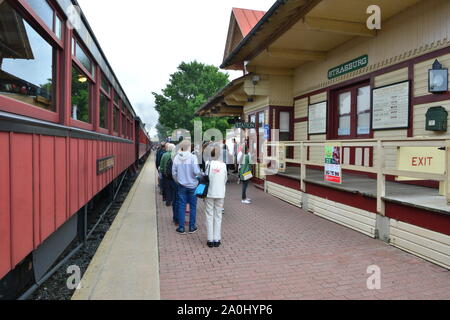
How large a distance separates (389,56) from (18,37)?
6.47 m

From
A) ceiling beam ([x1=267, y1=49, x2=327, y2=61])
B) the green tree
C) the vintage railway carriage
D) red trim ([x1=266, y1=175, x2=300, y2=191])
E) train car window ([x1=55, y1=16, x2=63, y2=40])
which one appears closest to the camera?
the vintage railway carriage

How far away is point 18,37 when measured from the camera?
100 inches

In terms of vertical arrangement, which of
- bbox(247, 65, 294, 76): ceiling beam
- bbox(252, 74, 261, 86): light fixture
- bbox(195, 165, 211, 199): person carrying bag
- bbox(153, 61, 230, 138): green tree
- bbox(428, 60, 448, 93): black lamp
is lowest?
bbox(195, 165, 211, 199): person carrying bag

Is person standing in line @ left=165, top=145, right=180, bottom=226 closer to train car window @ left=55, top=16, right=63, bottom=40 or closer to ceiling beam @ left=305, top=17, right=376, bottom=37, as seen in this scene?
train car window @ left=55, top=16, right=63, bottom=40

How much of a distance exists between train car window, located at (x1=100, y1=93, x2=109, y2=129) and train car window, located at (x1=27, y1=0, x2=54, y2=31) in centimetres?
292

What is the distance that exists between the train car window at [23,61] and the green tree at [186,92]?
132ft

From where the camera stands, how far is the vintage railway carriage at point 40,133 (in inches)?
90.7

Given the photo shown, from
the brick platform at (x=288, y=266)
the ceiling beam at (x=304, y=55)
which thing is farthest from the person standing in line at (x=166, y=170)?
the ceiling beam at (x=304, y=55)

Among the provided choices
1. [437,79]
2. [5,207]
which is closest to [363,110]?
[437,79]

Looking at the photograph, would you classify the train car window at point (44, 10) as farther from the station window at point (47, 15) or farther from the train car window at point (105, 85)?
the train car window at point (105, 85)

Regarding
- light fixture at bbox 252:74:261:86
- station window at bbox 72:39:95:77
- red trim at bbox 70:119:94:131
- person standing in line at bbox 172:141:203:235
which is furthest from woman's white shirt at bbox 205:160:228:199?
light fixture at bbox 252:74:261:86

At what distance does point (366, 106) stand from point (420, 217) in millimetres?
3931

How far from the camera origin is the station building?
15.2 feet

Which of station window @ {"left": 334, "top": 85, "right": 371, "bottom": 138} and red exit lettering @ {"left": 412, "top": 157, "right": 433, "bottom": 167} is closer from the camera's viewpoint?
red exit lettering @ {"left": 412, "top": 157, "right": 433, "bottom": 167}
